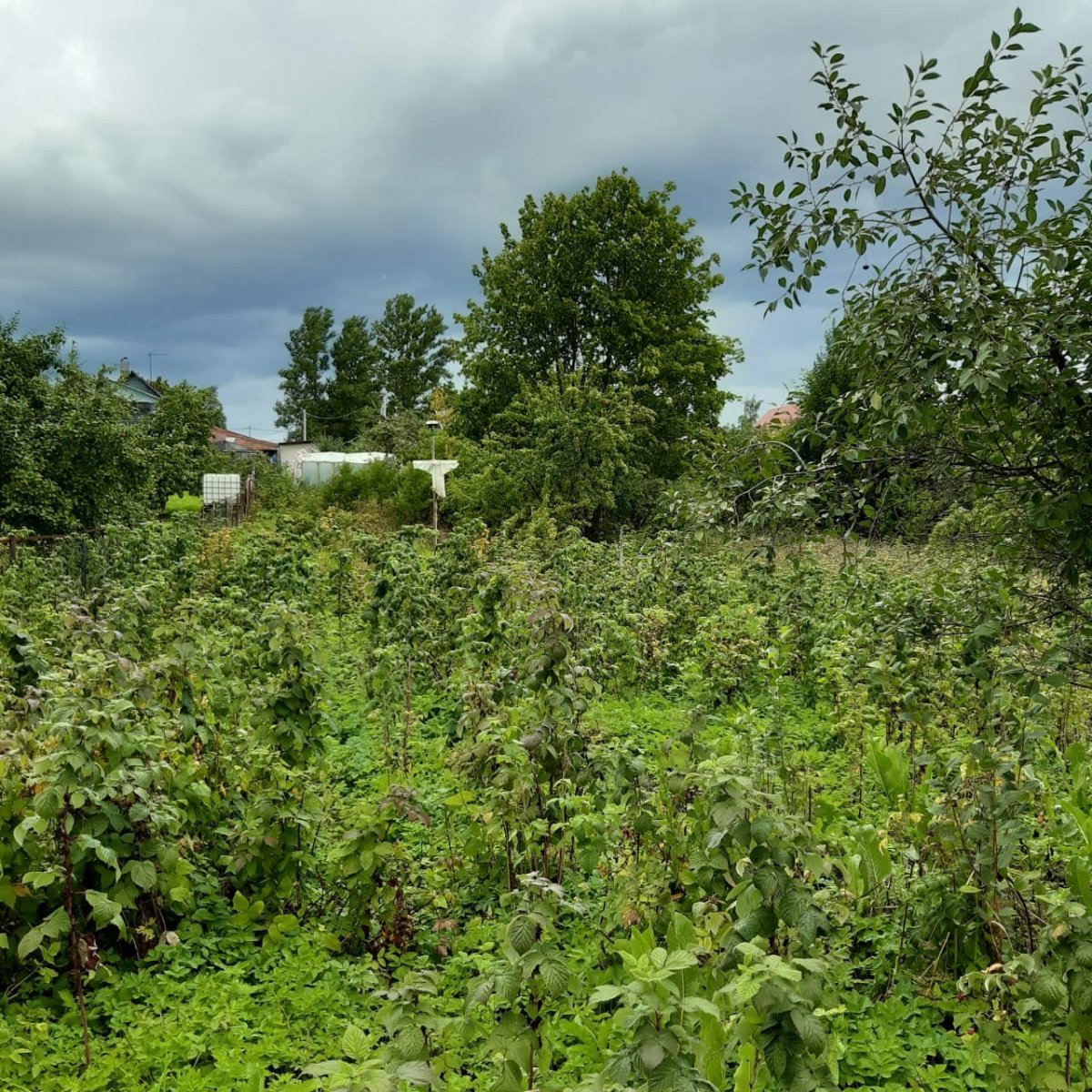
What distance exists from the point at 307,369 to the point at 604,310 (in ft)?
114

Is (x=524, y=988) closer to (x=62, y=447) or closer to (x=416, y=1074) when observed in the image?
(x=416, y=1074)

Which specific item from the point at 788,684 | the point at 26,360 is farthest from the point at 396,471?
the point at 788,684

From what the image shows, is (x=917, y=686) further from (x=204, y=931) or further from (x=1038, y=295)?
(x=204, y=931)

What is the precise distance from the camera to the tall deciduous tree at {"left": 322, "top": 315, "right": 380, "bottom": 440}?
50625 millimetres

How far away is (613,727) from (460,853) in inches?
79.9

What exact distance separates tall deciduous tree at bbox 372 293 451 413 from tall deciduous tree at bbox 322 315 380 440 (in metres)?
0.64

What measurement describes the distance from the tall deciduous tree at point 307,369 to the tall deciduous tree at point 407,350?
327cm

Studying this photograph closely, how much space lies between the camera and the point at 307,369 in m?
52.7

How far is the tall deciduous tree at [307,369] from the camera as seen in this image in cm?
5184

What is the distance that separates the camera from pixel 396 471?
28641mm

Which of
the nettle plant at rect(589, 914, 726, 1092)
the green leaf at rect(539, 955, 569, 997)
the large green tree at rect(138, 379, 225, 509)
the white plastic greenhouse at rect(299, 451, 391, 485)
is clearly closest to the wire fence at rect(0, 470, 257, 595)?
the large green tree at rect(138, 379, 225, 509)

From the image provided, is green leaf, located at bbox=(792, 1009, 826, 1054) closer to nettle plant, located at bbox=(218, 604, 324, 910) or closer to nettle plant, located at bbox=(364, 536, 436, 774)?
nettle plant, located at bbox=(218, 604, 324, 910)

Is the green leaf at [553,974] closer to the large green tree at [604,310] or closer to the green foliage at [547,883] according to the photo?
the green foliage at [547,883]

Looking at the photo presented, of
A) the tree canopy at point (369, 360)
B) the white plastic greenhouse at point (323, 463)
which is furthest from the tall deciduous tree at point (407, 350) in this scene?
the white plastic greenhouse at point (323, 463)
